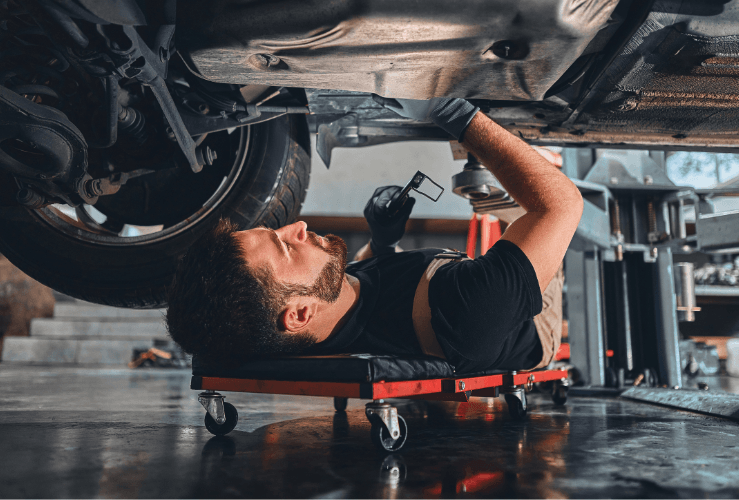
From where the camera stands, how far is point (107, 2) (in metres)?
0.82

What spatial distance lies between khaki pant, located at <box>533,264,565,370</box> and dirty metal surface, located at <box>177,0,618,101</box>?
65cm

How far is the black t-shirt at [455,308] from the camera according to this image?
1.01 meters

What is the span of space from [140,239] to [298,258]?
73cm

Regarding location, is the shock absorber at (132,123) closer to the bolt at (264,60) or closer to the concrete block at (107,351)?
the bolt at (264,60)

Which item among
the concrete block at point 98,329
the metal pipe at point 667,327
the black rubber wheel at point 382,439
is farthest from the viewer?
the concrete block at point 98,329

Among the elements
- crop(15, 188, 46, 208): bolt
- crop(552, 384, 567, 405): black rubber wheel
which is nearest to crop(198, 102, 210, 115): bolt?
crop(15, 188, 46, 208): bolt

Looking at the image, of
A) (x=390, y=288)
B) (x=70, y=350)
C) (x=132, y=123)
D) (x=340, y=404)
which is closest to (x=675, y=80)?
(x=390, y=288)

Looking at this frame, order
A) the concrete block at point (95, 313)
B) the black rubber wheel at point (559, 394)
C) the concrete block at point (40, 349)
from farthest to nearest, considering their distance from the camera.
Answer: the concrete block at point (95, 313) → the concrete block at point (40, 349) → the black rubber wheel at point (559, 394)

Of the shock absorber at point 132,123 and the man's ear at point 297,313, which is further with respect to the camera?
the shock absorber at point 132,123

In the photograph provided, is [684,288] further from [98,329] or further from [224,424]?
[98,329]

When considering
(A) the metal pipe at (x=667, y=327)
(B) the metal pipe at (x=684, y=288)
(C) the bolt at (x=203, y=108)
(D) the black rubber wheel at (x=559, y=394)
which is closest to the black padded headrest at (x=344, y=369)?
(C) the bolt at (x=203, y=108)

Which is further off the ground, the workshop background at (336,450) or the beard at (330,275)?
the beard at (330,275)

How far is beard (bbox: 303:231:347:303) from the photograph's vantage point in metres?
1.10

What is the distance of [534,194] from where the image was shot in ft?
3.60
